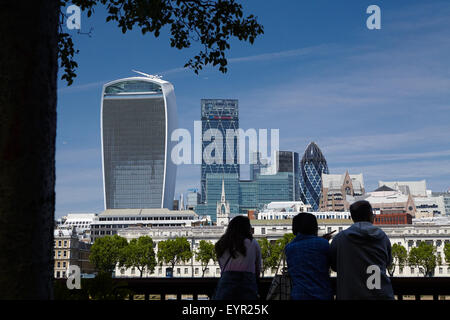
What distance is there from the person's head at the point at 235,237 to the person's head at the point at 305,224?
73 cm

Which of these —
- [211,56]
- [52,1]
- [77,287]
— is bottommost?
[77,287]

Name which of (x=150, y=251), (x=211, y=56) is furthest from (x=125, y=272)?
(x=211, y=56)

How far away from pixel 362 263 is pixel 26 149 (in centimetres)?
442

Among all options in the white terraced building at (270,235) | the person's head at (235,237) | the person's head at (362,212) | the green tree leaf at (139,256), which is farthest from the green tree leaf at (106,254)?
the person's head at (362,212)

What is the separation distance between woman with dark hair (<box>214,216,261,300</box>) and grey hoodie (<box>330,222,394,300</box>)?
48.4 inches

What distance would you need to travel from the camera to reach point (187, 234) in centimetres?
14175

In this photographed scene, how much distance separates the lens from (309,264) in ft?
24.3

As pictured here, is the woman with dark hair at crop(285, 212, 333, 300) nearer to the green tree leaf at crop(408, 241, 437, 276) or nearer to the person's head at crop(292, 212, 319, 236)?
the person's head at crop(292, 212, 319, 236)

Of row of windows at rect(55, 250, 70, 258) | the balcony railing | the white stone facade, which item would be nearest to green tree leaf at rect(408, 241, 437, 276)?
the white stone facade

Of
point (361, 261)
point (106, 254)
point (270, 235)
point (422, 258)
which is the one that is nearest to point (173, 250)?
point (106, 254)

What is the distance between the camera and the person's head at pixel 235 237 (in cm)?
787

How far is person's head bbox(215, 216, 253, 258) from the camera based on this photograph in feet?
25.8
